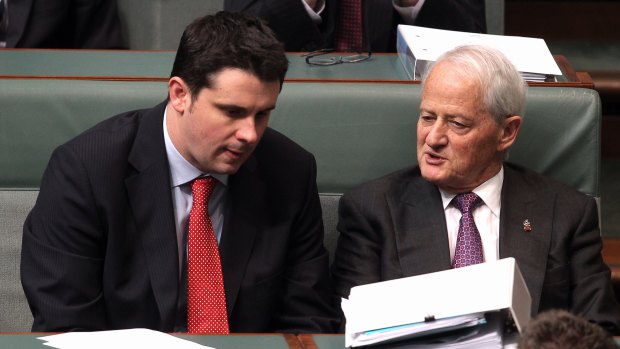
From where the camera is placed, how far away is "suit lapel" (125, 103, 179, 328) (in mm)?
1839

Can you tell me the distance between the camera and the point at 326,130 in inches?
83.7

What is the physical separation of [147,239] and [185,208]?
89mm

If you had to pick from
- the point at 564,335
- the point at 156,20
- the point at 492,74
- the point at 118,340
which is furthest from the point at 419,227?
the point at 156,20

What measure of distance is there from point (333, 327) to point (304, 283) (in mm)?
91

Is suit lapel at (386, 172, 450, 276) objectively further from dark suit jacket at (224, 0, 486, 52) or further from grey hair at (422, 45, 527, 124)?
dark suit jacket at (224, 0, 486, 52)

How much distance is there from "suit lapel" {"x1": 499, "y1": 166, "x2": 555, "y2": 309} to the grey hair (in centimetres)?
14

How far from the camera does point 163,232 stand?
185 centimetres

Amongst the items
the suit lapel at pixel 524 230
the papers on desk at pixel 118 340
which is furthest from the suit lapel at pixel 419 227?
the papers on desk at pixel 118 340

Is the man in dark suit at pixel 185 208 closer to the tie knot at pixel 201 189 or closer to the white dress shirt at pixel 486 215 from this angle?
the tie knot at pixel 201 189

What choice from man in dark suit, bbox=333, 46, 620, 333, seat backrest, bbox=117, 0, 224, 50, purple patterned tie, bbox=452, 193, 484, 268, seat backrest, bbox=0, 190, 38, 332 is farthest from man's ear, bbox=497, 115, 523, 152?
seat backrest, bbox=117, 0, 224, 50

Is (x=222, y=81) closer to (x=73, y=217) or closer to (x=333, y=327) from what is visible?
(x=73, y=217)

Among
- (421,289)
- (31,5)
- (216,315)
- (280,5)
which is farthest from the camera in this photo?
(31,5)

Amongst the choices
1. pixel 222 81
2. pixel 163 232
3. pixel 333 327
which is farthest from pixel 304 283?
pixel 222 81

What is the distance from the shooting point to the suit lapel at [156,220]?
6.03 ft
